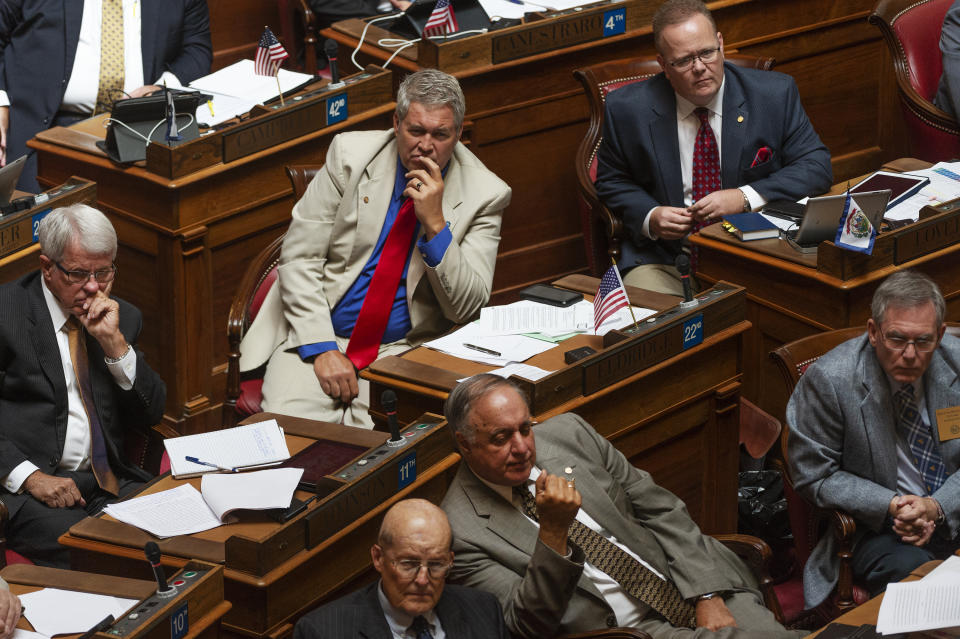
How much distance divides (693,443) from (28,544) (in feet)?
5.52

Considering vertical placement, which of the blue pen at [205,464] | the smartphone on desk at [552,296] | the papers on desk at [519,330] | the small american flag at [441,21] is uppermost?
the small american flag at [441,21]

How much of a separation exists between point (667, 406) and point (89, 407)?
1.45 meters

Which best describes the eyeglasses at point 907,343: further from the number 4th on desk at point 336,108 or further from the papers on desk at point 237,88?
the papers on desk at point 237,88

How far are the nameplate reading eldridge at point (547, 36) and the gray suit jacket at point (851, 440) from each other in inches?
77.8

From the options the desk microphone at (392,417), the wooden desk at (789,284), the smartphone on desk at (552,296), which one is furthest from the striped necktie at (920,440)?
the desk microphone at (392,417)

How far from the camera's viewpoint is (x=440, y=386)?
3410 millimetres

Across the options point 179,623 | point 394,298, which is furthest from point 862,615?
point 394,298

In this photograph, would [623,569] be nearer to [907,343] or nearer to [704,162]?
[907,343]

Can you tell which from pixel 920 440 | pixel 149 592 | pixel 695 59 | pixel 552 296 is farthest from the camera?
pixel 695 59

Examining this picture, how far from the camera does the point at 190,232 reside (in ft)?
14.3

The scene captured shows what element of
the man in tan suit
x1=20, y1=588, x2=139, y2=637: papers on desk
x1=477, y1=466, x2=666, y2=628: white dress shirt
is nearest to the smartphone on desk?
the man in tan suit

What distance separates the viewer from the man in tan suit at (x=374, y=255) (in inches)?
156

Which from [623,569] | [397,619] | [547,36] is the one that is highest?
[547,36]

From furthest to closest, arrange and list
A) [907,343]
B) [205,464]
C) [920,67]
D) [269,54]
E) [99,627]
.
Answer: [920,67]
[269,54]
[907,343]
[205,464]
[99,627]
